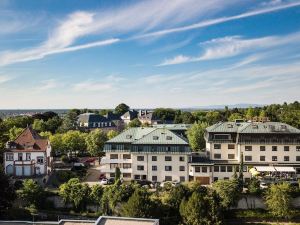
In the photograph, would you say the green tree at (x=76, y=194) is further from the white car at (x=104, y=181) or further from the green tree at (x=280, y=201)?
the green tree at (x=280, y=201)

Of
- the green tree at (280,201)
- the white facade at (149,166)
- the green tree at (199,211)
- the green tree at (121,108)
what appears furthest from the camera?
the green tree at (121,108)

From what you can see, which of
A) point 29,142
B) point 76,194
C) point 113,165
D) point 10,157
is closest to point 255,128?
point 113,165

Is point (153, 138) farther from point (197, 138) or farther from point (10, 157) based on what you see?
point (10, 157)

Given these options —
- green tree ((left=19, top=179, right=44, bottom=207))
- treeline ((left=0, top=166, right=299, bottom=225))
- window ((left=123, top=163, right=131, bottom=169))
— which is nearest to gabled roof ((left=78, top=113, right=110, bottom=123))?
window ((left=123, top=163, right=131, bottom=169))

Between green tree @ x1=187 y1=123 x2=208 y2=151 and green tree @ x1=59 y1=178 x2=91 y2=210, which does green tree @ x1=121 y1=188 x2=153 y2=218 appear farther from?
green tree @ x1=187 y1=123 x2=208 y2=151

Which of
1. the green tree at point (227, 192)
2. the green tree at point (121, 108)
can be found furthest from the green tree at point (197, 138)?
the green tree at point (121, 108)
